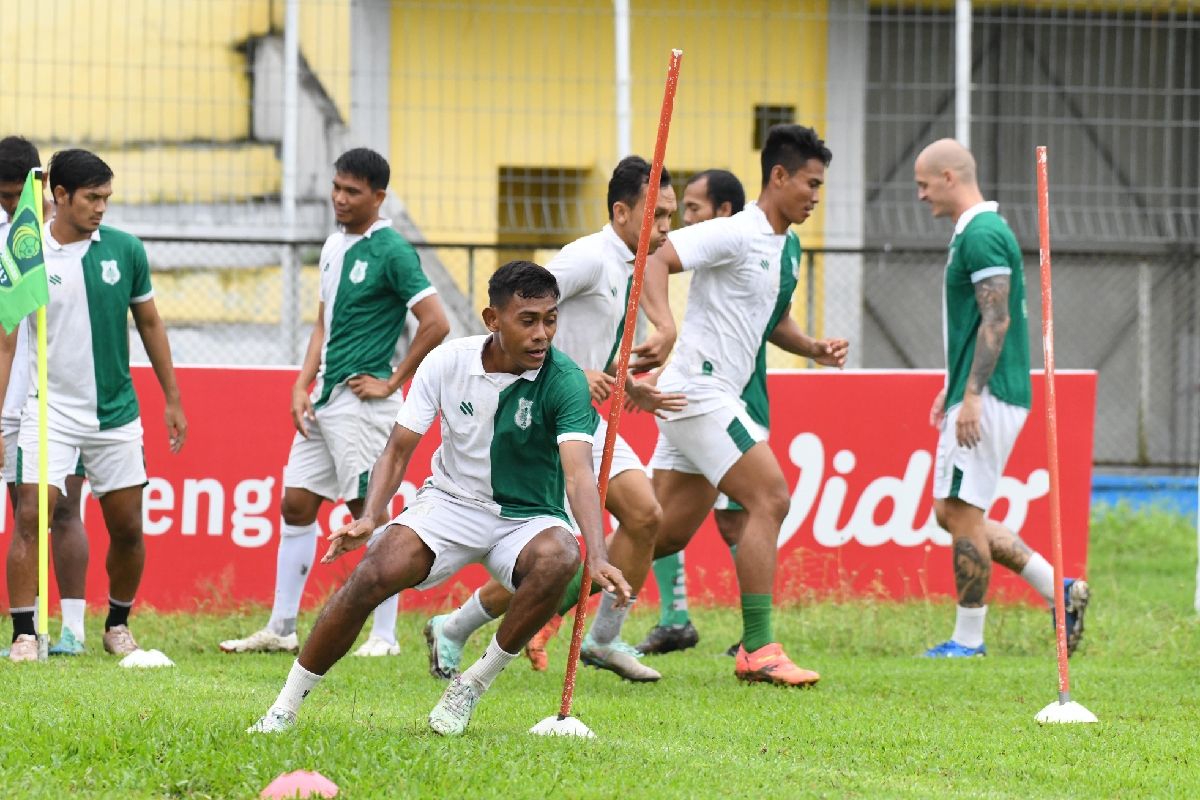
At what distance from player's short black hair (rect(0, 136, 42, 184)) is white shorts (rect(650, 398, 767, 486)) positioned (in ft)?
10.2

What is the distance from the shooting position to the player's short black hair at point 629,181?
750cm

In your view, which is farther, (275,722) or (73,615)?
(73,615)

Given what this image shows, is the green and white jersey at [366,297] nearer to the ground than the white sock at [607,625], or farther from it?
farther from it

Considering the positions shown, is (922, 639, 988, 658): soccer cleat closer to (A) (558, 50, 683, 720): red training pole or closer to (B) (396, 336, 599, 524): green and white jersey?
(A) (558, 50, 683, 720): red training pole

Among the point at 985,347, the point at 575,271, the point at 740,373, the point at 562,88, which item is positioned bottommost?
the point at 740,373

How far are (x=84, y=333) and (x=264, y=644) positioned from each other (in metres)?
1.59

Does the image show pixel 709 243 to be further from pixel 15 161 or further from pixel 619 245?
pixel 15 161

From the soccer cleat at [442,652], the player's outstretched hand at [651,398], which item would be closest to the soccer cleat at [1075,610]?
the player's outstretched hand at [651,398]

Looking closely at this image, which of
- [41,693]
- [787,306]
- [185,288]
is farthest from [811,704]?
[185,288]

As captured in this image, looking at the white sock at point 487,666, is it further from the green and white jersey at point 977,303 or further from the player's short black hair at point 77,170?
the green and white jersey at point 977,303

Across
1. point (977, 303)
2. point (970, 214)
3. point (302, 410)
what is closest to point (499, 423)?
point (302, 410)

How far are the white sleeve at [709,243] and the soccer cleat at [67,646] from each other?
3.11m

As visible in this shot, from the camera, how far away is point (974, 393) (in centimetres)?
827

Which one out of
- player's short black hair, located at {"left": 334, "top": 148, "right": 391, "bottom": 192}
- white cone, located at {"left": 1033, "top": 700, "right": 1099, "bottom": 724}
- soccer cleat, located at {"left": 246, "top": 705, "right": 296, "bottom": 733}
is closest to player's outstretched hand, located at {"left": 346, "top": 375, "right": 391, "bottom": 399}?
player's short black hair, located at {"left": 334, "top": 148, "right": 391, "bottom": 192}
